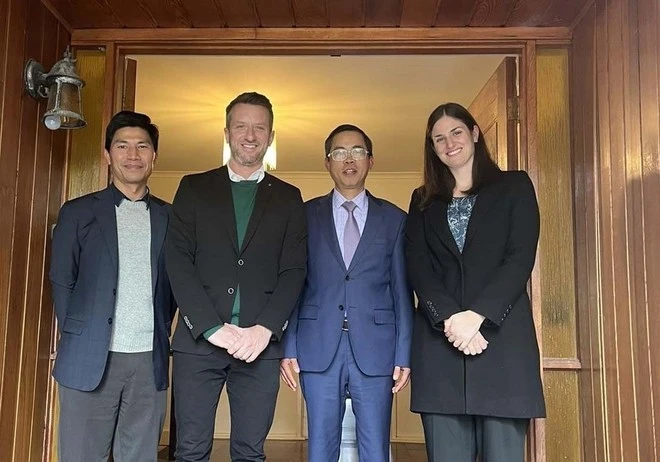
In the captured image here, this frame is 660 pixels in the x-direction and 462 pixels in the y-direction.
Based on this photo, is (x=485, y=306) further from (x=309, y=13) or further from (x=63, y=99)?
(x=63, y=99)

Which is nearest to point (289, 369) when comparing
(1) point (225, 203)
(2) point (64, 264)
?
(1) point (225, 203)

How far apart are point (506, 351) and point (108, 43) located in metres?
1.91

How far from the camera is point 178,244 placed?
6.62 ft

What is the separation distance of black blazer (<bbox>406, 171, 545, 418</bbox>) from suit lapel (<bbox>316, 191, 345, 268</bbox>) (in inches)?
11.7

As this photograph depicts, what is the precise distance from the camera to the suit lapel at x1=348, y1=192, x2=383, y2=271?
2.20 m

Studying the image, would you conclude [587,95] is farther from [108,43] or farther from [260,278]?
[108,43]

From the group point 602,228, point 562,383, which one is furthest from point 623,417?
point 602,228

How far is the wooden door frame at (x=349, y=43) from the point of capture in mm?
2492

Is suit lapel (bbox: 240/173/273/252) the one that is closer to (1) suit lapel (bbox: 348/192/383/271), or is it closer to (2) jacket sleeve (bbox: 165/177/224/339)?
(2) jacket sleeve (bbox: 165/177/224/339)

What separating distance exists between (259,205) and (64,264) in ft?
2.23

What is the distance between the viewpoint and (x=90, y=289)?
209 centimetres

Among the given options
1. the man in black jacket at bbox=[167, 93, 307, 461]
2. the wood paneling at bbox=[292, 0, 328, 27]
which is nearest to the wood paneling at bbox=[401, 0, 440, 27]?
the wood paneling at bbox=[292, 0, 328, 27]

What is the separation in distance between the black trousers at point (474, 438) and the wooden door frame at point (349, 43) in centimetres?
101

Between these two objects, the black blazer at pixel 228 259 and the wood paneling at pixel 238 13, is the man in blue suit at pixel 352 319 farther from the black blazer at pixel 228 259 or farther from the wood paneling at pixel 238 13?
the wood paneling at pixel 238 13
